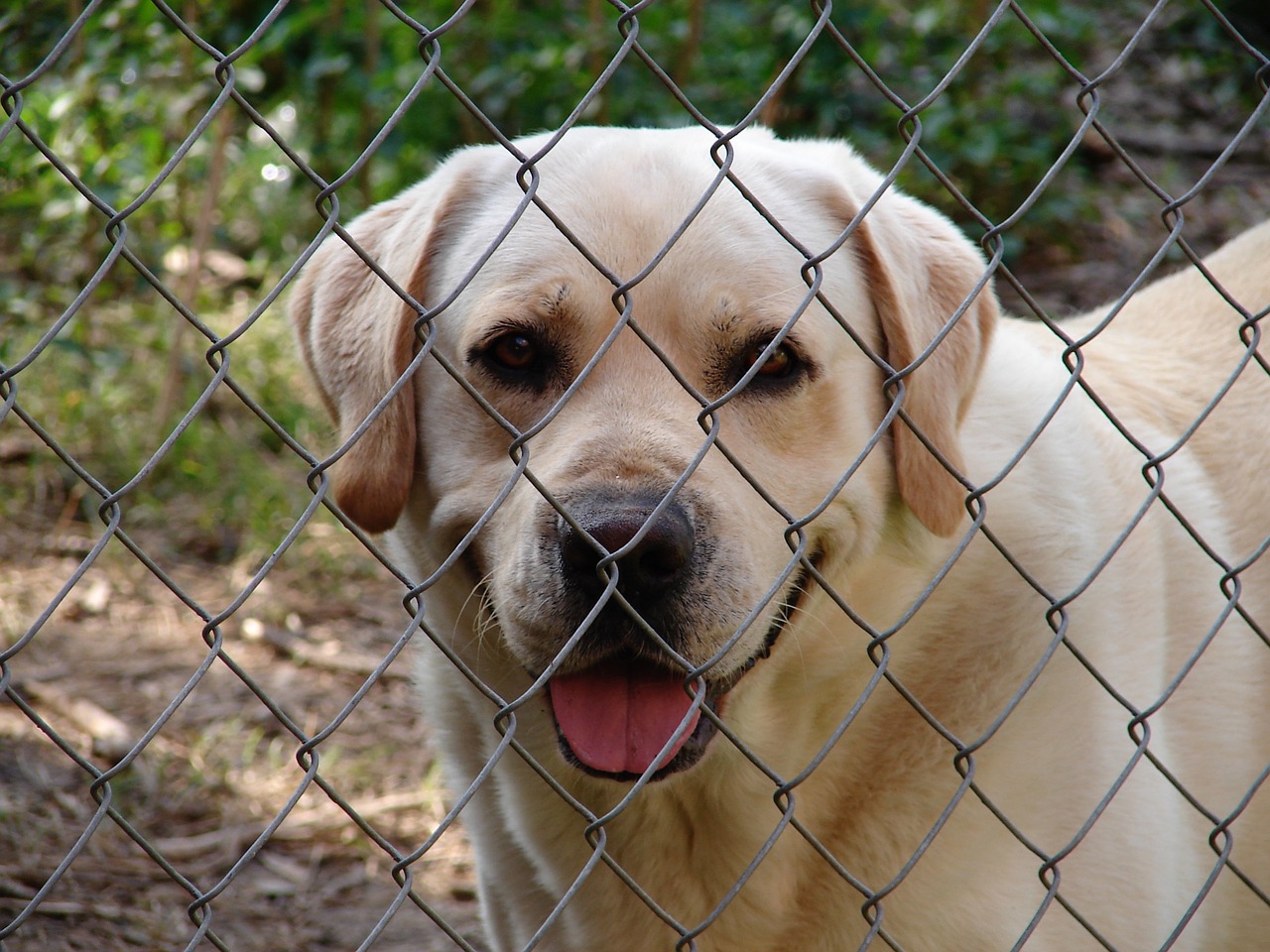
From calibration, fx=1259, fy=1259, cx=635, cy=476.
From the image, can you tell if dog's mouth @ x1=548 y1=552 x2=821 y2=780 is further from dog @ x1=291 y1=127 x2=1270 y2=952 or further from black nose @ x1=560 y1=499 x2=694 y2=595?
black nose @ x1=560 y1=499 x2=694 y2=595

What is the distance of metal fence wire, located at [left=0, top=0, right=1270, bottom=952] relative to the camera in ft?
5.59

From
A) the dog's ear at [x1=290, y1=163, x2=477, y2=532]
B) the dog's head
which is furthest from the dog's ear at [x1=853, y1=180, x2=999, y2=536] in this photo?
the dog's ear at [x1=290, y1=163, x2=477, y2=532]

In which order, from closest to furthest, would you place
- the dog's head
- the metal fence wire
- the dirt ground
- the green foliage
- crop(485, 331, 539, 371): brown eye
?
the metal fence wire, the dog's head, crop(485, 331, 539, 371): brown eye, the dirt ground, the green foliage

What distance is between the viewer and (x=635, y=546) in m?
1.69

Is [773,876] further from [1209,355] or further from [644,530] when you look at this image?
[1209,355]

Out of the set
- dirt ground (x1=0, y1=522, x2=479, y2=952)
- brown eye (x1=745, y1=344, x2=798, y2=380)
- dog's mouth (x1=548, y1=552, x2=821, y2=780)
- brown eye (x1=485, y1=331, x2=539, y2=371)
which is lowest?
dirt ground (x1=0, y1=522, x2=479, y2=952)

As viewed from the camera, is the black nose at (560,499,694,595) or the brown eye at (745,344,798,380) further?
the brown eye at (745,344,798,380)

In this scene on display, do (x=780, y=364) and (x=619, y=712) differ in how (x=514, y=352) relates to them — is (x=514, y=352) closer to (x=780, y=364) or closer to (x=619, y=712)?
(x=780, y=364)

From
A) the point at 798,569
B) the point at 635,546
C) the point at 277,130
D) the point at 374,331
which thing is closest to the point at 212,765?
the point at 374,331

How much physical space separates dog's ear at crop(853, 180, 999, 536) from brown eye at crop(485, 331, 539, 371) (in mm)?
627

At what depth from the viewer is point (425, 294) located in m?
2.38

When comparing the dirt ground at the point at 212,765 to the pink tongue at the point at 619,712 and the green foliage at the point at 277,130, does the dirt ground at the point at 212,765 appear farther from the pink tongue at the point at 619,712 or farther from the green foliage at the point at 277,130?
the pink tongue at the point at 619,712

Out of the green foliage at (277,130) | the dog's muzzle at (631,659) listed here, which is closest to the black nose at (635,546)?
the dog's muzzle at (631,659)

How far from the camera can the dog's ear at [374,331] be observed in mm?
2236
